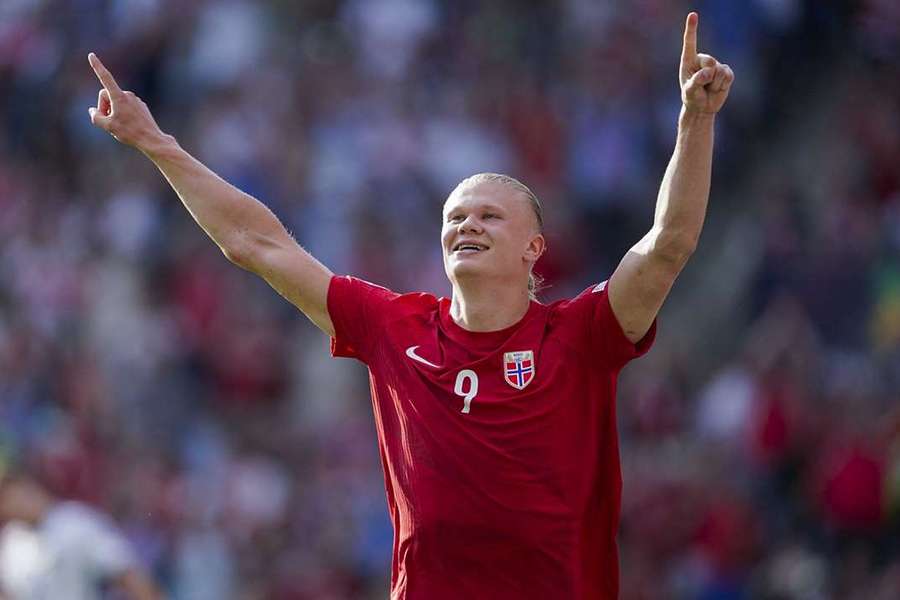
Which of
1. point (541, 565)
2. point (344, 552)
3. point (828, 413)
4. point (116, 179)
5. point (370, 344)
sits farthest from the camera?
point (116, 179)

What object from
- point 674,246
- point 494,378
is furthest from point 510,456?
point 674,246

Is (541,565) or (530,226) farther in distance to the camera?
(530,226)

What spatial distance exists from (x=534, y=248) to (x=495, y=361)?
1.73 ft

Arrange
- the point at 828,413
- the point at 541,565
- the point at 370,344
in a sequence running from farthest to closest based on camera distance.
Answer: the point at 828,413, the point at 370,344, the point at 541,565

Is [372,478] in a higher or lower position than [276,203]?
lower

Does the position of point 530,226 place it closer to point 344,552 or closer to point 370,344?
point 370,344

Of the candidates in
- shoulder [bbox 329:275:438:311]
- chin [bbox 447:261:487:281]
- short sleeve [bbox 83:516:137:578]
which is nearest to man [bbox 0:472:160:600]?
short sleeve [bbox 83:516:137:578]

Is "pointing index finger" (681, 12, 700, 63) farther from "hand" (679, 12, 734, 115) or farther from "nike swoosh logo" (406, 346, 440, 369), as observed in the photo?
"nike swoosh logo" (406, 346, 440, 369)

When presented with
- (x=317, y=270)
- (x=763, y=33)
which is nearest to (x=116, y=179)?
(x=763, y=33)

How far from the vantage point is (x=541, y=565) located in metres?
5.66

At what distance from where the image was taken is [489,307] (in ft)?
19.7

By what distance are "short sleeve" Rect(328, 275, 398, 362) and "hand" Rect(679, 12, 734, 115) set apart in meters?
1.36

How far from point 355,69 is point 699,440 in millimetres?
5052

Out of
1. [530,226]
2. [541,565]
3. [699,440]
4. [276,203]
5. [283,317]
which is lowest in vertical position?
[541,565]
